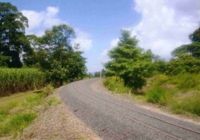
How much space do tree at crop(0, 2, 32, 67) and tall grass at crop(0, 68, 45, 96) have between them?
9.74 meters

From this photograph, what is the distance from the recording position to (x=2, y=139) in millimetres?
17078

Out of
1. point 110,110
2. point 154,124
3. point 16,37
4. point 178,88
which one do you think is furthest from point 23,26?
point 154,124

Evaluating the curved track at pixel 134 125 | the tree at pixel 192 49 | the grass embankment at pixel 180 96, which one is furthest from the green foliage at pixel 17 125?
the tree at pixel 192 49

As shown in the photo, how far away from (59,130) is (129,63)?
3500 centimetres

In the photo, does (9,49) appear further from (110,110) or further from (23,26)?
(110,110)

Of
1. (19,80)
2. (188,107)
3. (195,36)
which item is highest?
(195,36)

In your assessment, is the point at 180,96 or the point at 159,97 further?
the point at 180,96

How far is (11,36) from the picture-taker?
251 feet

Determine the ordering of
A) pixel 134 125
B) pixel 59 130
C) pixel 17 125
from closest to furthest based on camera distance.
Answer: pixel 134 125, pixel 59 130, pixel 17 125

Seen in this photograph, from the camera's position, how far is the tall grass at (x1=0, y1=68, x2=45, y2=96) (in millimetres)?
56959

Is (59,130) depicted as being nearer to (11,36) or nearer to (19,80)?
(19,80)

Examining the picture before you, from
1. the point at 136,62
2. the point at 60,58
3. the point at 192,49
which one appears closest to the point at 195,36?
the point at 192,49

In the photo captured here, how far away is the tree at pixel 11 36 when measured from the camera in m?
75.4

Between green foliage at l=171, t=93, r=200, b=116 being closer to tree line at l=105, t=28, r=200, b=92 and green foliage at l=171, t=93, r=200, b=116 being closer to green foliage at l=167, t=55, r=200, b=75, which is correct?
green foliage at l=167, t=55, r=200, b=75
